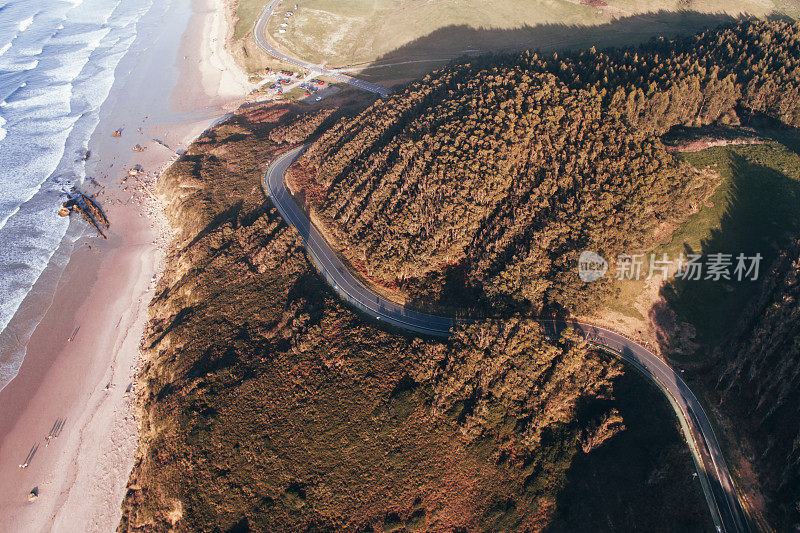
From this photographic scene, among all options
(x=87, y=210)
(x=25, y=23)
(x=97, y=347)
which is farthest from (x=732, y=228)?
(x=25, y=23)

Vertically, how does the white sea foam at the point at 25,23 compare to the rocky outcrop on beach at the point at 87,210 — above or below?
above

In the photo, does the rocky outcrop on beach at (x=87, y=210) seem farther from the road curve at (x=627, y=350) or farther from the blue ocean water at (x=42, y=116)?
the road curve at (x=627, y=350)

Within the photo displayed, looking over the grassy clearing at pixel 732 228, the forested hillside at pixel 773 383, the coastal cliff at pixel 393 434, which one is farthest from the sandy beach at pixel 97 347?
the forested hillside at pixel 773 383

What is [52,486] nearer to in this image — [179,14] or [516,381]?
[516,381]

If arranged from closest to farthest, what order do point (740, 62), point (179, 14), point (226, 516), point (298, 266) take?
point (226, 516) < point (298, 266) < point (740, 62) < point (179, 14)

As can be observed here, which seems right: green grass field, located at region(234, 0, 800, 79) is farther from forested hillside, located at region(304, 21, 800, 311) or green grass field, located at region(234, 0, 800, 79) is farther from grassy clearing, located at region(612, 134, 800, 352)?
grassy clearing, located at region(612, 134, 800, 352)

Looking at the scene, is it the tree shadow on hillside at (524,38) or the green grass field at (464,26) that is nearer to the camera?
the tree shadow on hillside at (524,38)

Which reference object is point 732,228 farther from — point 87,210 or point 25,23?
point 25,23

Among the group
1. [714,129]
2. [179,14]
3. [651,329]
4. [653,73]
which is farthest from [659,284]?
[179,14]
